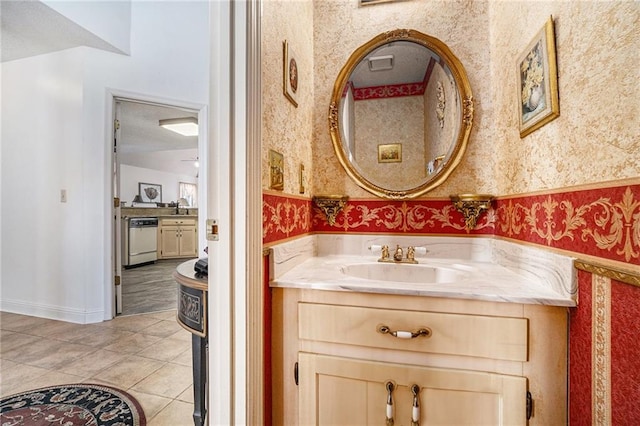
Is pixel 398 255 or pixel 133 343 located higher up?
pixel 398 255

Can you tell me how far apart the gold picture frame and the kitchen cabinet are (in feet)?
19.7

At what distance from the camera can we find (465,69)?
1431 mm

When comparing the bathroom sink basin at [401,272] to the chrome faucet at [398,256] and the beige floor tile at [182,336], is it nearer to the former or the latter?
the chrome faucet at [398,256]

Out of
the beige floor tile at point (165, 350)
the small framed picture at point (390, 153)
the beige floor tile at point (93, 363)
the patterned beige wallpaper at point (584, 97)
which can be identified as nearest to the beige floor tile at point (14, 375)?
the beige floor tile at point (93, 363)

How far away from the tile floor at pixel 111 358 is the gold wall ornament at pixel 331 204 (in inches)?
47.0

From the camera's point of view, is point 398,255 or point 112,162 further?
point 112,162

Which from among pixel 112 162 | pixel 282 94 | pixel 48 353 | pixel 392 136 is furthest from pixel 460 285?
pixel 112 162

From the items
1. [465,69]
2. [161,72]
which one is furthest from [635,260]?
[161,72]

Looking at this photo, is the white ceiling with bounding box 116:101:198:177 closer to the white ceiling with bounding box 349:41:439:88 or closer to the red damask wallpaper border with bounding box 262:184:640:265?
the white ceiling with bounding box 349:41:439:88

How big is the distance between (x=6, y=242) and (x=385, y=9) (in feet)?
→ 12.7

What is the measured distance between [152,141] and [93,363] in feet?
14.5

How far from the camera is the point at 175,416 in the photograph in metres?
1.36

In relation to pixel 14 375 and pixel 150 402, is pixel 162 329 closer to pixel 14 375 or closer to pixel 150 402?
pixel 14 375

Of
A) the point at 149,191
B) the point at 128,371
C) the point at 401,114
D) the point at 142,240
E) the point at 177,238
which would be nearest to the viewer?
the point at 401,114
